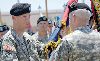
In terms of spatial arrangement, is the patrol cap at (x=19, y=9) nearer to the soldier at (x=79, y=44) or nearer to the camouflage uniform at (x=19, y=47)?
the camouflage uniform at (x=19, y=47)

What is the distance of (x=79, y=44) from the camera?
427 centimetres

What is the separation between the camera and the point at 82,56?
4.29 m

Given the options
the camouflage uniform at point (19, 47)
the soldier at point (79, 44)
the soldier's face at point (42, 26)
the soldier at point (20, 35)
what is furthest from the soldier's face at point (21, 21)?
the soldier's face at point (42, 26)

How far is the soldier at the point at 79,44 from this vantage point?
13.9 feet

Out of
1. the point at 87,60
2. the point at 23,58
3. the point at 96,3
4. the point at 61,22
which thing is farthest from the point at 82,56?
the point at 61,22

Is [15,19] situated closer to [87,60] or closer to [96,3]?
[87,60]

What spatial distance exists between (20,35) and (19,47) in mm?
160

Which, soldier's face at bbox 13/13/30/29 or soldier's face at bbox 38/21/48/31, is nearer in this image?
soldier's face at bbox 13/13/30/29

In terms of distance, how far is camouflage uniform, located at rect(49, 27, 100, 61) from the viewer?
4234mm

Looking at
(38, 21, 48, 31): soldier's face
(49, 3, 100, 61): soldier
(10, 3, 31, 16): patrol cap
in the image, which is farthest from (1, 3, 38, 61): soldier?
(38, 21, 48, 31): soldier's face

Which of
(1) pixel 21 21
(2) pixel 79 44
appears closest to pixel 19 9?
(1) pixel 21 21

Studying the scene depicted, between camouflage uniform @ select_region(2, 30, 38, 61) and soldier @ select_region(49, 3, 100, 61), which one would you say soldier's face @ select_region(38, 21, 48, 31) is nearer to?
camouflage uniform @ select_region(2, 30, 38, 61)

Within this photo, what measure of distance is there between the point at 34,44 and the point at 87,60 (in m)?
0.84

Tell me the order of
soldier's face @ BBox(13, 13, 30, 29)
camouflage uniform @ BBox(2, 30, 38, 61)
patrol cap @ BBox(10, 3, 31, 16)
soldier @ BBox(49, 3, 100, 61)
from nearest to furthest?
1. soldier @ BBox(49, 3, 100, 61)
2. camouflage uniform @ BBox(2, 30, 38, 61)
3. soldier's face @ BBox(13, 13, 30, 29)
4. patrol cap @ BBox(10, 3, 31, 16)
